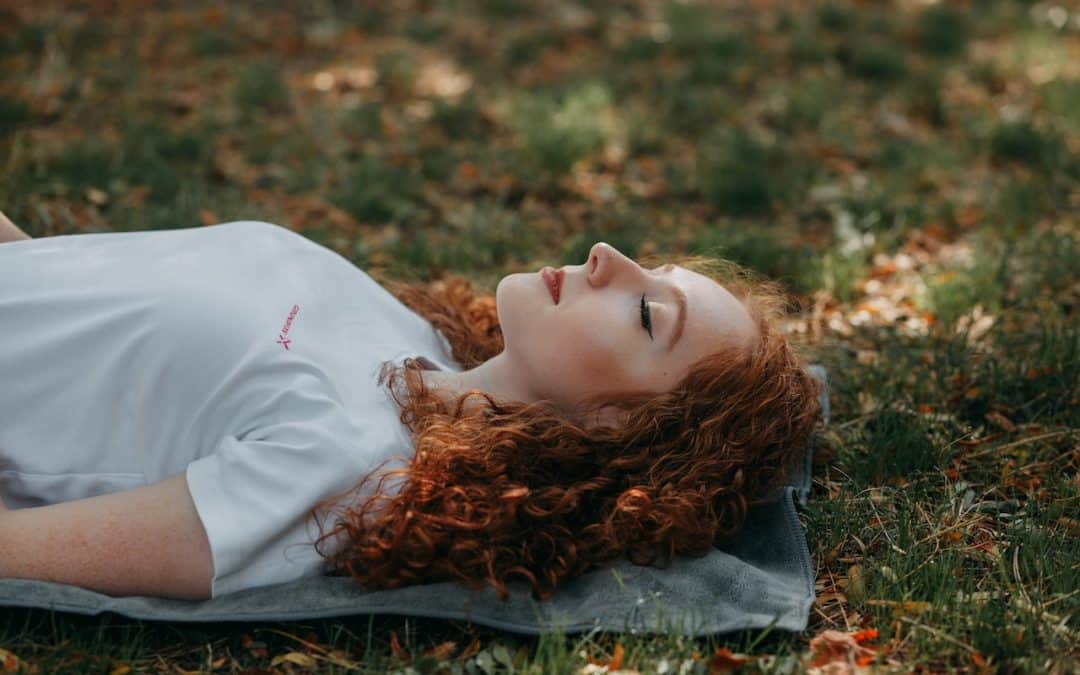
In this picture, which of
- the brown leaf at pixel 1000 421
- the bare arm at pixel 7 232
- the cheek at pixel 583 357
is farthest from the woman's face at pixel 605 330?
the bare arm at pixel 7 232

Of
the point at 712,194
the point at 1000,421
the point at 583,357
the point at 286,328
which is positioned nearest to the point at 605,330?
the point at 583,357

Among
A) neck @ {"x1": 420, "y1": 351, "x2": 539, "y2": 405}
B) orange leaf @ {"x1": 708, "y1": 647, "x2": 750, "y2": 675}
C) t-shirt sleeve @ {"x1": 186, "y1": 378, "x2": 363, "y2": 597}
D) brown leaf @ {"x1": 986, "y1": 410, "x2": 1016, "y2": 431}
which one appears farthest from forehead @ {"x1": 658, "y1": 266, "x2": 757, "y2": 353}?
brown leaf @ {"x1": 986, "y1": 410, "x2": 1016, "y2": 431}

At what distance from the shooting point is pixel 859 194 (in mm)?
5121

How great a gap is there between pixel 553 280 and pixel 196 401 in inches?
36.3

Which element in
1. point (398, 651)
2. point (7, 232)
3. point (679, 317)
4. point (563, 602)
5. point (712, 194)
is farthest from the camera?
point (712, 194)

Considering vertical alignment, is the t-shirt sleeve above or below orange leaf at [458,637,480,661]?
above

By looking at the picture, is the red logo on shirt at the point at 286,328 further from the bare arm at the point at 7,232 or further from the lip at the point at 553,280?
the bare arm at the point at 7,232

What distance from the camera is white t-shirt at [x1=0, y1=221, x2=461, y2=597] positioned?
233 centimetres

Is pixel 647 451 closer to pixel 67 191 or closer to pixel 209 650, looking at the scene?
pixel 209 650

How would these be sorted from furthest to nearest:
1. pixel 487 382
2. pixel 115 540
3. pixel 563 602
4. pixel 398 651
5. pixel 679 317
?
pixel 487 382 → pixel 679 317 → pixel 563 602 → pixel 398 651 → pixel 115 540

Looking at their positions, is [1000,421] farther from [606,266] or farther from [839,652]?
[606,266]

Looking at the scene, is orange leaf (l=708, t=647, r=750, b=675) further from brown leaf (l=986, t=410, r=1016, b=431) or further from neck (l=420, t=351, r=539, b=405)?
brown leaf (l=986, t=410, r=1016, b=431)

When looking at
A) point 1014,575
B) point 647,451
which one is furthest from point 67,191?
point 1014,575

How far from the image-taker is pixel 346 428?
245 cm
